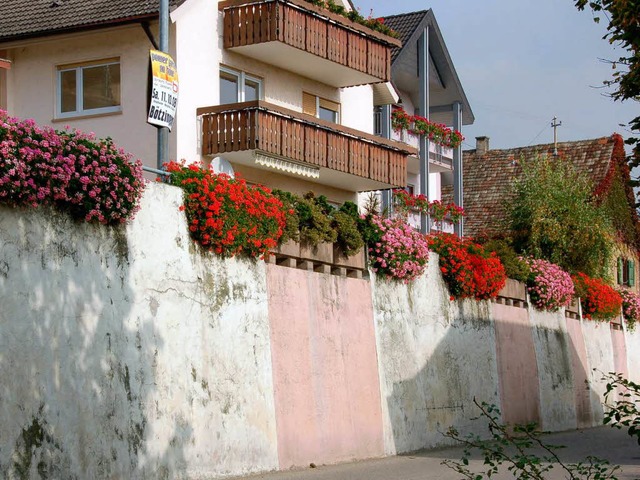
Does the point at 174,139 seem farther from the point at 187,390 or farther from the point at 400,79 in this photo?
the point at 400,79

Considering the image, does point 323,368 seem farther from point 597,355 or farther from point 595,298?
point 597,355

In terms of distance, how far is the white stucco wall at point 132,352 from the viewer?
1320 centimetres

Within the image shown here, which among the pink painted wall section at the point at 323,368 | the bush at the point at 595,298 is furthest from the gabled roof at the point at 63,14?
the bush at the point at 595,298

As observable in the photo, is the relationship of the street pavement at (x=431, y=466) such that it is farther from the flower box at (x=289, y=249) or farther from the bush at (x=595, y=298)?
the bush at (x=595, y=298)

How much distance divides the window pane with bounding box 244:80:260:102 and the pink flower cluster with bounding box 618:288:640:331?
58.1 feet

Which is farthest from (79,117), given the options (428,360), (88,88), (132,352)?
(132,352)

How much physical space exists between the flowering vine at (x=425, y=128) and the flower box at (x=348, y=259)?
16.5m

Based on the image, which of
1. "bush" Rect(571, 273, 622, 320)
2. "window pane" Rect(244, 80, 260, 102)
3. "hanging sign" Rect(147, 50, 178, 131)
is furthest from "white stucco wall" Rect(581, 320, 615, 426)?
"hanging sign" Rect(147, 50, 178, 131)

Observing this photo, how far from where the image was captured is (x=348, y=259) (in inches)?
849

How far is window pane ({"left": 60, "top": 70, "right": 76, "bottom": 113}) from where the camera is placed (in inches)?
1074

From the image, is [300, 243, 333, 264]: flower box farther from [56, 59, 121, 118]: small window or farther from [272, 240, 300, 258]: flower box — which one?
[56, 59, 121, 118]: small window

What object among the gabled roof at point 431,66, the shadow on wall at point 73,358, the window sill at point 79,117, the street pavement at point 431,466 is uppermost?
the gabled roof at point 431,66

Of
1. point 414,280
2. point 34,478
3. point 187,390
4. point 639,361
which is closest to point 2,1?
point 414,280

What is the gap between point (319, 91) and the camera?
32094 millimetres
